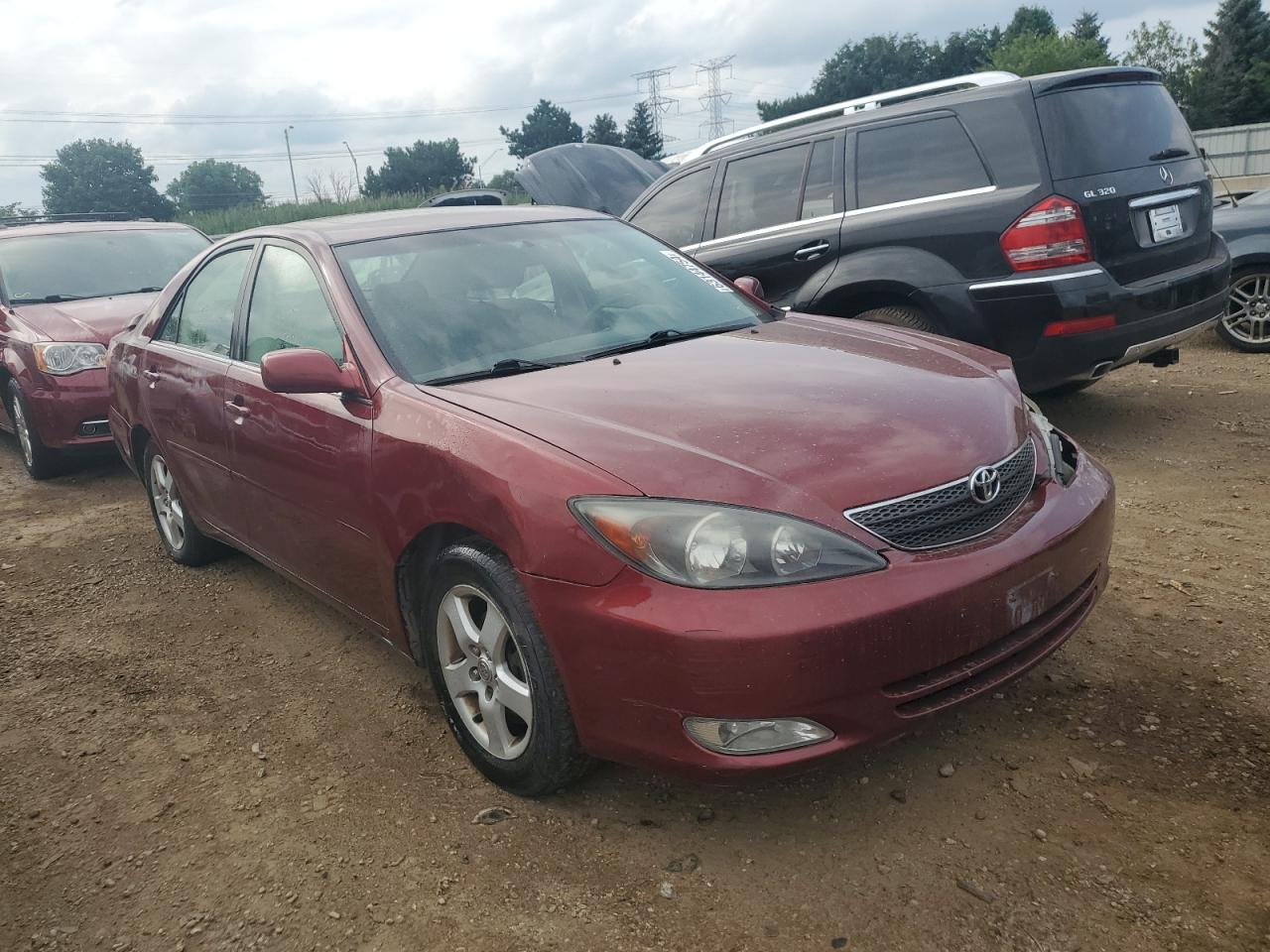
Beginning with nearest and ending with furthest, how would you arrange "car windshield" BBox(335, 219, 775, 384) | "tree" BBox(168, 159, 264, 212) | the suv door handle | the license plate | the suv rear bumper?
"car windshield" BBox(335, 219, 775, 384) < the suv rear bumper < the license plate < the suv door handle < "tree" BBox(168, 159, 264, 212)

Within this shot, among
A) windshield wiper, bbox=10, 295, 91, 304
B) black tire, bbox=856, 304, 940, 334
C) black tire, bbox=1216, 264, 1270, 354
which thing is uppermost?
windshield wiper, bbox=10, 295, 91, 304

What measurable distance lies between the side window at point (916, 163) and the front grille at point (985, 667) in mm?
3190

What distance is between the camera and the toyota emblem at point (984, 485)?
249 cm

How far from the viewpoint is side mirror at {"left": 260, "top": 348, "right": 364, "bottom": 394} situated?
3.02 meters

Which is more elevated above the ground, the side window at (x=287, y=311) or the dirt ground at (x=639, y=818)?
the side window at (x=287, y=311)

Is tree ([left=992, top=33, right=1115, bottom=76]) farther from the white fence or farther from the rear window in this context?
the rear window

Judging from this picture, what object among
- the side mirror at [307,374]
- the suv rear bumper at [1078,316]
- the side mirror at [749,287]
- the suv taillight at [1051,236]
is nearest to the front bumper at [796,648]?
the side mirror at [307,374]

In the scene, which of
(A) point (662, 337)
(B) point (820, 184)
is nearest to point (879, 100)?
(B) point (820, 184)

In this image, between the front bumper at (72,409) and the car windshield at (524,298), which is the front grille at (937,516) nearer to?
the car windshield at (524,298)

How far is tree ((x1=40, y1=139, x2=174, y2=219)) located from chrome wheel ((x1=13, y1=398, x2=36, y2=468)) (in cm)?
9370

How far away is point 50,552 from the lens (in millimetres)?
5379

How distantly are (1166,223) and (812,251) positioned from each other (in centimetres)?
176

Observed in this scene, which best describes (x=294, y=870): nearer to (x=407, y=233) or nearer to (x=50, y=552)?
(x=407, y=233)

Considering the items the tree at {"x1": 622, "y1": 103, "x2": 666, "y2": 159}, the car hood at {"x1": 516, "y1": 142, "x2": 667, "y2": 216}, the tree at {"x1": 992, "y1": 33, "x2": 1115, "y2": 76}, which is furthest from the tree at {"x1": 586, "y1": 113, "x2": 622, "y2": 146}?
the car hood at {"x1": 516, "y1": 142, "x2": 667, "y2": 216}
